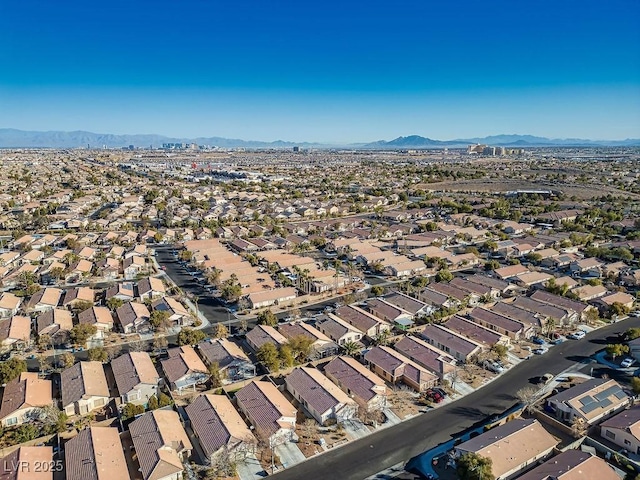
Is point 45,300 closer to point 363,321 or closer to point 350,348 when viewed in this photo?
point 350,348

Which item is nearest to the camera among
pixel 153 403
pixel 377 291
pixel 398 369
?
pixel 153 403

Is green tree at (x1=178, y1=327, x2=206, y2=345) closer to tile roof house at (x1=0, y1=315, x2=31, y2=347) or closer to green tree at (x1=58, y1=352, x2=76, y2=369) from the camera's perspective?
green tree at (x1=58, y1=352, x2=76, y2=369)

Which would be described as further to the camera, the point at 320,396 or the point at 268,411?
the point at 320,396

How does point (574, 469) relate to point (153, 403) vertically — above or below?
above

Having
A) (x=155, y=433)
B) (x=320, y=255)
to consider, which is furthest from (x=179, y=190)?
(x=155, y=433)

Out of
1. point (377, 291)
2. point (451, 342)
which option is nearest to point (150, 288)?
point (377, 291)

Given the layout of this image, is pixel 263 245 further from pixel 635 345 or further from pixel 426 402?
pixel 635 345
